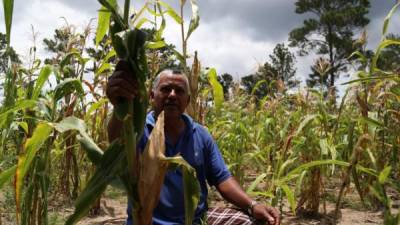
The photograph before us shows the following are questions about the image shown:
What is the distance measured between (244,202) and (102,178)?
1.00 metres

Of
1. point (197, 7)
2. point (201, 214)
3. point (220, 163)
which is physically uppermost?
point (197, 7)

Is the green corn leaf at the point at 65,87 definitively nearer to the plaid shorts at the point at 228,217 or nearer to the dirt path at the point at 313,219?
the plaid shorts at the point at 228,217

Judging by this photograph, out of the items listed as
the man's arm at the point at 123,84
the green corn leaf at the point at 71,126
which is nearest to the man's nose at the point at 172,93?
the green corn leaf at the point at 71,126

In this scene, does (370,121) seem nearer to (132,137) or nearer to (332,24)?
(132,137)

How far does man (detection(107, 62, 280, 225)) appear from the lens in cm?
167

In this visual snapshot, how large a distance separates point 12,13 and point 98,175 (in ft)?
1.07

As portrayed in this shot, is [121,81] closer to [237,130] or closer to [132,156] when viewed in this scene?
[132,156]

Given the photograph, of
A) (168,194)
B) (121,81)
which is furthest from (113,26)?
(168,194)

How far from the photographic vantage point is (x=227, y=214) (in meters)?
1.74

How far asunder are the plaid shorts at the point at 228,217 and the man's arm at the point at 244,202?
33 millimetres

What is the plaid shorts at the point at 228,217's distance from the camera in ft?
5.53

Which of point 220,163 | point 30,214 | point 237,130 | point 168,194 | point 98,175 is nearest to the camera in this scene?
point 98,175

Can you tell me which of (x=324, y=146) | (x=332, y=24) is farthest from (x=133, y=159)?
(x=332, y=24)

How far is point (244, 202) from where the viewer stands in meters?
1.71
